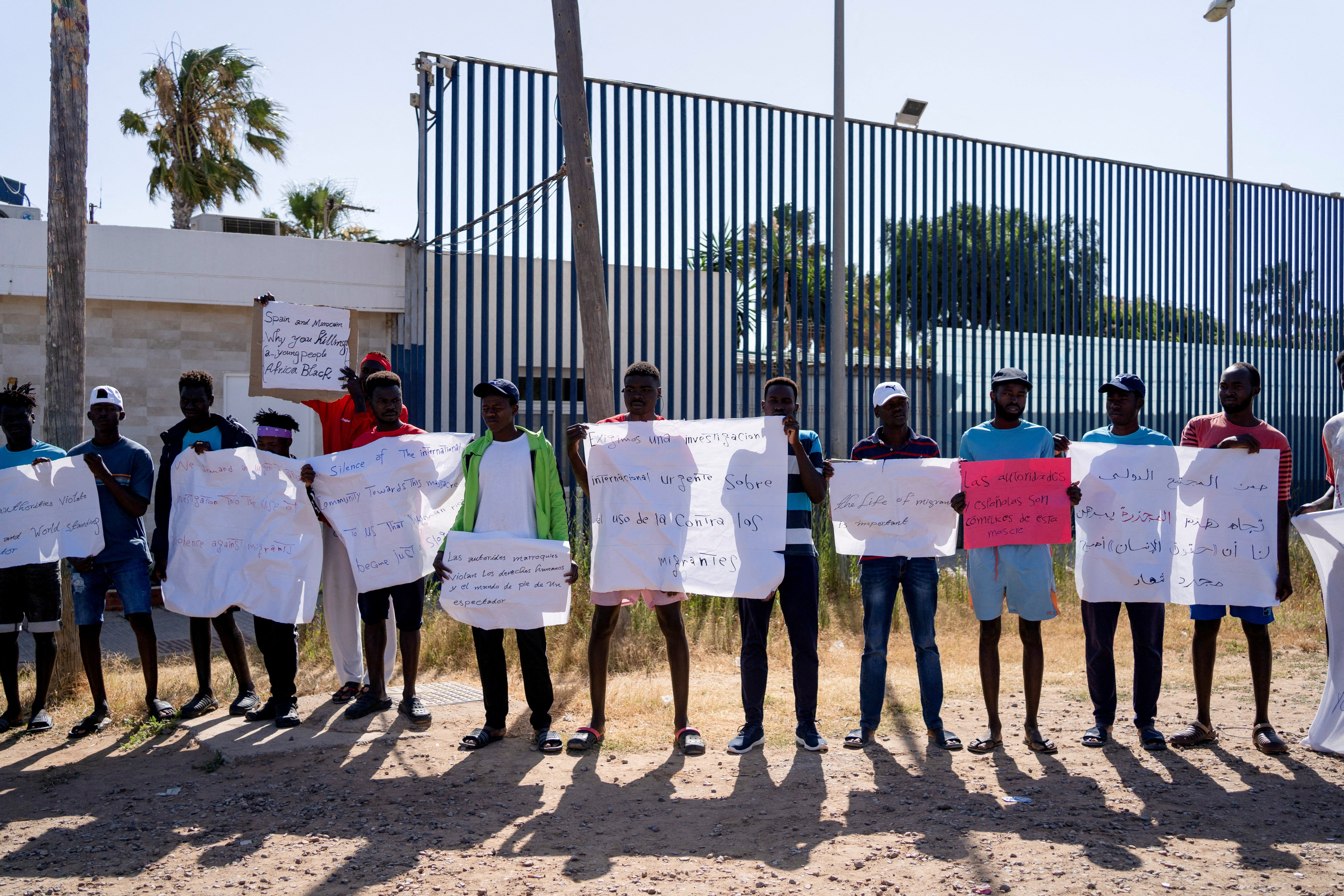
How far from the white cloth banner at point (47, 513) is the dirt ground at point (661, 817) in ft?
3.41

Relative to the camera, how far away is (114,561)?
19.6 feet

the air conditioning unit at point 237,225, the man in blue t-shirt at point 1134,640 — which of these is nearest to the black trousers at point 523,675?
the man in blue t-shirt at point 1134,640

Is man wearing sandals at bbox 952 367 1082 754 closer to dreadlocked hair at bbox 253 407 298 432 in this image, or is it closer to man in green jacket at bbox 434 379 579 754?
man in green jacket at bbox 434 379 579 754

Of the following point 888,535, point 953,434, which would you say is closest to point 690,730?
point 888,535

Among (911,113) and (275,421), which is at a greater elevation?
(911,113)

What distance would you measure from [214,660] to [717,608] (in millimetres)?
3946

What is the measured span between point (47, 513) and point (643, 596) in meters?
3.38

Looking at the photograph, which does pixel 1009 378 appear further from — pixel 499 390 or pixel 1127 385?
pixel 499 390

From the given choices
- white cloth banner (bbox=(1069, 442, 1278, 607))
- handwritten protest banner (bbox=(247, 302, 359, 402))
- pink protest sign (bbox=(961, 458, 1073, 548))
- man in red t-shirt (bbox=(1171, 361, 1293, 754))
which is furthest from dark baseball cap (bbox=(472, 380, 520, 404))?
man in red t-shirt (bbox=(1171, 361, 1293, 754))

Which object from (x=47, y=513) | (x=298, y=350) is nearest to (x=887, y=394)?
(x=298, y=350)

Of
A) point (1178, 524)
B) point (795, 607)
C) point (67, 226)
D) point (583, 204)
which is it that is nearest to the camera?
point (795, 607)

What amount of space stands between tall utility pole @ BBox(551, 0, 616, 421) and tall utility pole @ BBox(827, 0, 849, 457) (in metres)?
3.79

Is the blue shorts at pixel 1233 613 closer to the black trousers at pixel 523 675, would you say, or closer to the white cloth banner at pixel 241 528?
the black trousers at pixel 523 675

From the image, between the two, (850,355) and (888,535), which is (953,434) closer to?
(850,355)
